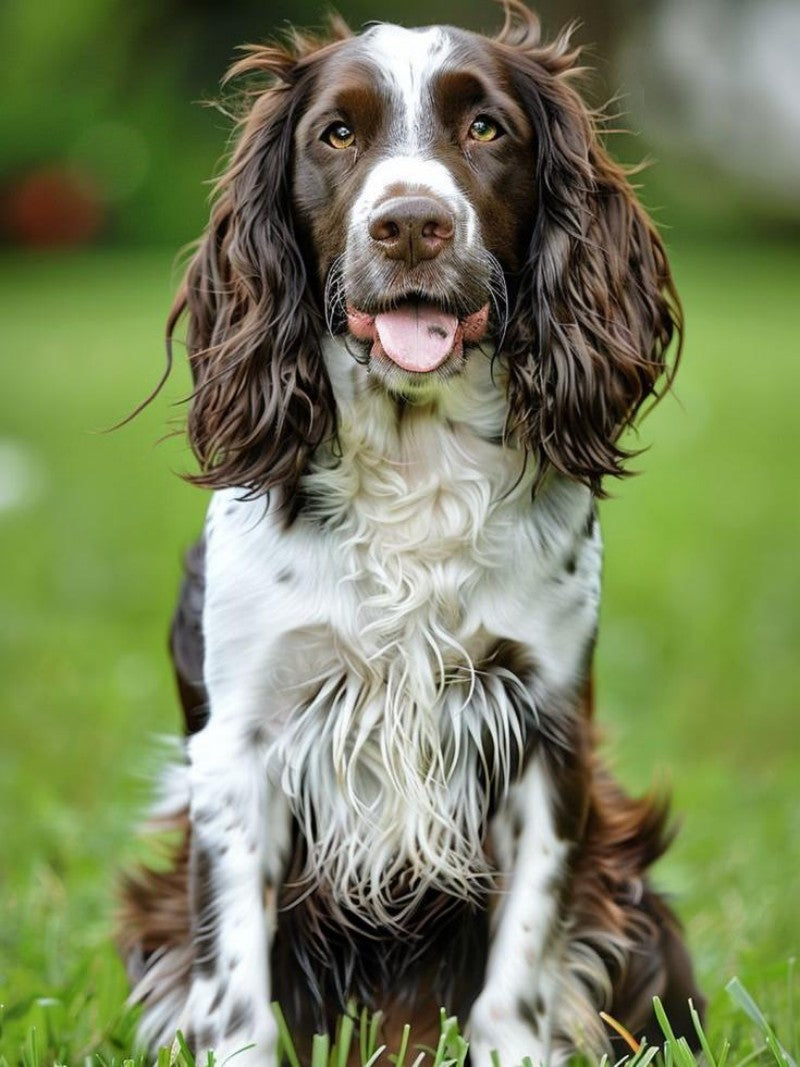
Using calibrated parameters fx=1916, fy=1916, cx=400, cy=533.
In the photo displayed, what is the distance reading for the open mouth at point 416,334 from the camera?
11.0 ft

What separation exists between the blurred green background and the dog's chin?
0.53 meters

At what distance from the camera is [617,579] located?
26.2 ft

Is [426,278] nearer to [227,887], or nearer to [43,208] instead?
[227,887]

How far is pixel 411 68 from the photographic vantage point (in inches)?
135

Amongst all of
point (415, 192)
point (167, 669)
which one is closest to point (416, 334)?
point (415, 192)

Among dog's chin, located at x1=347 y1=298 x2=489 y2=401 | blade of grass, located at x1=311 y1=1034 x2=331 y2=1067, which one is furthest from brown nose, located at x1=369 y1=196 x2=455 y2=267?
blade of grass, located at x1=311 y1=1034 x2=331 y2=1067

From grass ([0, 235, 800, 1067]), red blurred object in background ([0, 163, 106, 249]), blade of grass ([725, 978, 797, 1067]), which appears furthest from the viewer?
red blurred object in background ([0, 163, 106, 249])

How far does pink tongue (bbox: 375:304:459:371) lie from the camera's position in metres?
3.35

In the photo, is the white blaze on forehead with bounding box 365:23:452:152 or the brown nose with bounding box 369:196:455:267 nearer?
the brown nose with bounding box 369:196:455:267

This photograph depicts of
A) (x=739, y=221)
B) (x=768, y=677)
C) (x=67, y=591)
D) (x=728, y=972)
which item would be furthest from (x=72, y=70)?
(x=728, y=972)

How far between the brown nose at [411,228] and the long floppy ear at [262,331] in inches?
13.3

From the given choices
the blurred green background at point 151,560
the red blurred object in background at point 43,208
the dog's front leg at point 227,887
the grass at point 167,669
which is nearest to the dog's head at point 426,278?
the blurred green background at point 151,560

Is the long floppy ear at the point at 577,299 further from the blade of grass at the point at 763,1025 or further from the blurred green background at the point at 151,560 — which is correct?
the blade of grass at the point at 763,1025

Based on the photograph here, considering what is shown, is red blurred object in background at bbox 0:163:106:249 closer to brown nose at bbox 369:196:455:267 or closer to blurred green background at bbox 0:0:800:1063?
blurred green background at bbox 0:0:800:1063
